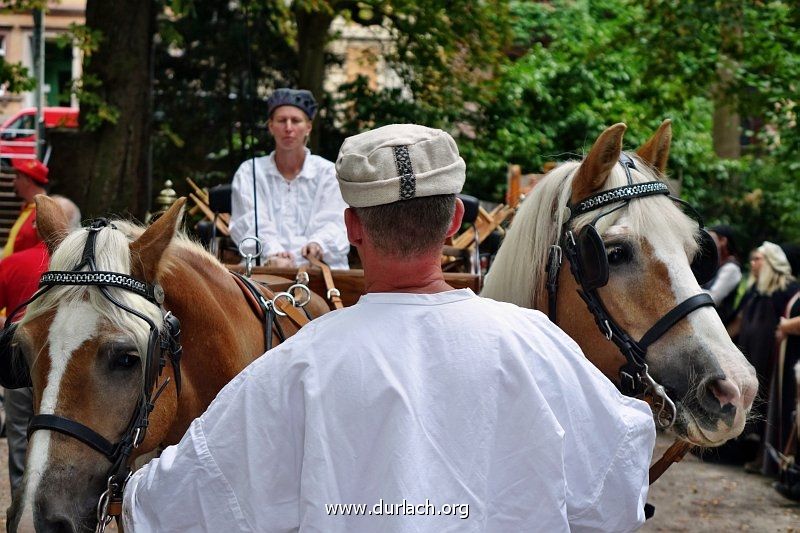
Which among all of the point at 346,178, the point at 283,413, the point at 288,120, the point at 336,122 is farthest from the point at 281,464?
the point at 336,122

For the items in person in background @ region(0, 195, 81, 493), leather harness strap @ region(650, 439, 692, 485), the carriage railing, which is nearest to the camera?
leather harness strap @ region(650, 439, 692, 485)

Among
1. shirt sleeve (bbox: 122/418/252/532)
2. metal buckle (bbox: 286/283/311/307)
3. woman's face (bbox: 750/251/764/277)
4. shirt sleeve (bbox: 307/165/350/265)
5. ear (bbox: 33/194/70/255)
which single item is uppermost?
ear (bbox: 33/194/70/255)

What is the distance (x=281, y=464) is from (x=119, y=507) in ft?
3.83

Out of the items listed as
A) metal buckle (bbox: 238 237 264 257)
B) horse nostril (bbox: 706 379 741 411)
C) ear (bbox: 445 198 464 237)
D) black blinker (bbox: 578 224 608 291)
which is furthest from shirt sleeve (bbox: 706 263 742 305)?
ear (bbox: 445 198 464 237)

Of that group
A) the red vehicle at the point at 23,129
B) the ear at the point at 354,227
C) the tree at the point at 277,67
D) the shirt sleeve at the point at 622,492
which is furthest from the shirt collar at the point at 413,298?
the red vehicle at the point at 23,129

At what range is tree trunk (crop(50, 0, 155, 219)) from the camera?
36.1 ft

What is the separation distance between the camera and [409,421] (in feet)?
6.05

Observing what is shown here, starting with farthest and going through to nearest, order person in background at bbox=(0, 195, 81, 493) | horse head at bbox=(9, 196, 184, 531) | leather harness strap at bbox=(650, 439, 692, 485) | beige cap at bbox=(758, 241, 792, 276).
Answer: beige cap at bbox=(758, 241, 792, 276)
person in background at bbox=(0, 195, 81, 493)
leather harness strap at bbox=(650, 439, 692, 485)
horse head at bbox=(9, 196, 184, 531)

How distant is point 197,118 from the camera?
1634 centimetres

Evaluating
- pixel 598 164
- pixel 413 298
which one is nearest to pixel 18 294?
pixel 598 164

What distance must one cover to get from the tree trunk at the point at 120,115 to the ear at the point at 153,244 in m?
7.93

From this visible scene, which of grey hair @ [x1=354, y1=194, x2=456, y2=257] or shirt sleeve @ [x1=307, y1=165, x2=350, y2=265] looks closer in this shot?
grey hair @ [x1=354, y1=194, x2=456, y2=257]

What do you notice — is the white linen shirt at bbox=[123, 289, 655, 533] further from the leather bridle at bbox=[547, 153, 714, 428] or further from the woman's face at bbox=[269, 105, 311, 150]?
the woman's face at bbox=[269, 105, 311, 150]

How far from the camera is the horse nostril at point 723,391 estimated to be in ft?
10.3
